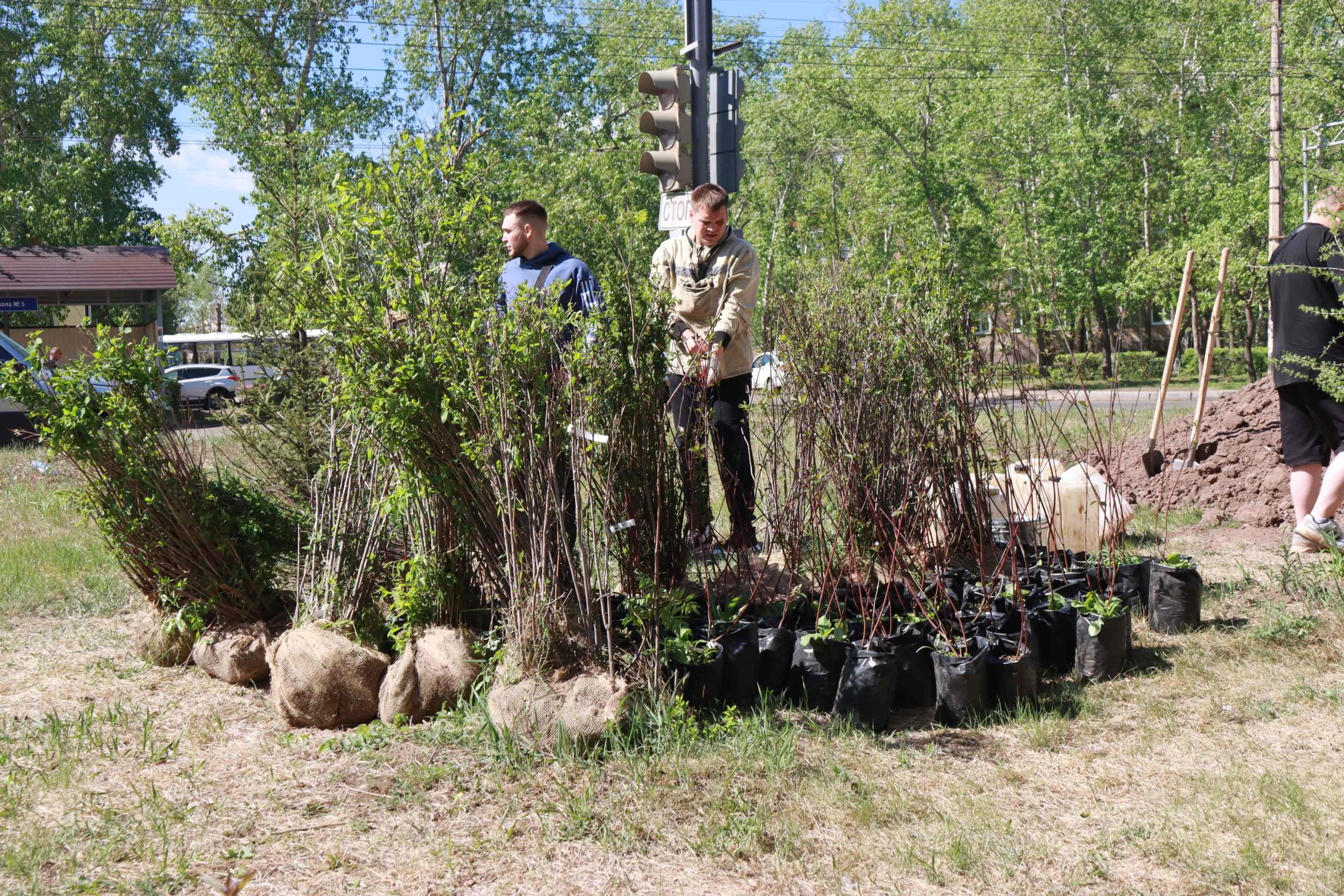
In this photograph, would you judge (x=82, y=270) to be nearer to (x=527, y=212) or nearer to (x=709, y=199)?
(x=527, y=212)

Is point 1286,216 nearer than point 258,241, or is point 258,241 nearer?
point 258,241

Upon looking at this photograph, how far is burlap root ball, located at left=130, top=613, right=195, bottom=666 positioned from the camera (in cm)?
441

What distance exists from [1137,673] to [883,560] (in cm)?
98

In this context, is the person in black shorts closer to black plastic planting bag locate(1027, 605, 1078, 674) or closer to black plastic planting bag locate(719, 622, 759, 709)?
black plastic planting bag locate(1027, 605, 1078, 674)

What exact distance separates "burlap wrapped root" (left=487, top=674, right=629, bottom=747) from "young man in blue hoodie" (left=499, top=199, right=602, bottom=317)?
1.78m

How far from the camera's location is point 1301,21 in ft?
56.5

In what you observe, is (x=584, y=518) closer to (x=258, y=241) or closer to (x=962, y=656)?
(x=962, y=656)

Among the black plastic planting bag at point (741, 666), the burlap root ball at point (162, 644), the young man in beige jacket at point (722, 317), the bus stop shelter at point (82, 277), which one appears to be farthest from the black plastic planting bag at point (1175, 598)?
the bus stop shelter at point (82, 277)

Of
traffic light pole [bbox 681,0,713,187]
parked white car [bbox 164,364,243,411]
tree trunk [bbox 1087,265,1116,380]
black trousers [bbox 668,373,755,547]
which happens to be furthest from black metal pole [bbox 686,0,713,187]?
parked white car [bbox 164,364,243,411]

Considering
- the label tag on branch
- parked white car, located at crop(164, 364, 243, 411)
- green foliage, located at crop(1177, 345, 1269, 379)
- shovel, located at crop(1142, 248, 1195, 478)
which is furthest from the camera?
parked white car, located at crop(164, 364, 243, 411)

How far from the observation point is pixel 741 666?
11.9ft

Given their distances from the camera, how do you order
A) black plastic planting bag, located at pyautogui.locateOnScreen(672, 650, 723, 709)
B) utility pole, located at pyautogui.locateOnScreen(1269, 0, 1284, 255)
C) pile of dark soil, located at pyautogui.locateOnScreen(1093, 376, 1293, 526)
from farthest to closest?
utility pole, located at pyautogui.locateOnScreen(1269, 0, 1284, 255) < pile of dark soil, located at pyautogui.locateOnScreen(1093, 376, 1293, 526) < black plastic planting bag, located at pyautogui.locateOnScreen(672, 650, 723, 709)

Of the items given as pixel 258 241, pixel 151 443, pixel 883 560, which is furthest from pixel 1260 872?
pixel 258 241

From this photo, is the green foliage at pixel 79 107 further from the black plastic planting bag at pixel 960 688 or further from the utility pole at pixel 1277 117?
the black plastic planting bag at pixel 960 688
